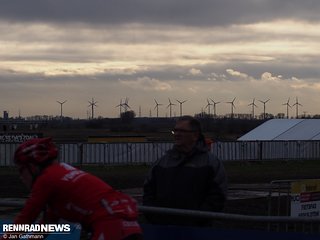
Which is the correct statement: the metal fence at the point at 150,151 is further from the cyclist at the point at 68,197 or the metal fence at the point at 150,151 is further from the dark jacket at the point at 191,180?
the cyclist at the point at 68,197

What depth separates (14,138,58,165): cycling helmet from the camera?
457 centimetres

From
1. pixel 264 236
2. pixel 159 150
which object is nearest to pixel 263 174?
pixel 159 150

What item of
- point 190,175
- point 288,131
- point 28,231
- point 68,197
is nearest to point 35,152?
point 68,197

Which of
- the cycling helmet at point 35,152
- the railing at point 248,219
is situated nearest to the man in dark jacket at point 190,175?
the railing at point 248,219

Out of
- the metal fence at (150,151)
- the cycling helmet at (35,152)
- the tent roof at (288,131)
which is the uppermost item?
the cycling helmet at (35,152)

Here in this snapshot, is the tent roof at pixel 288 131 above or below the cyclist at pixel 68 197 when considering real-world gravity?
below

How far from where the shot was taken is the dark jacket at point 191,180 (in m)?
6.92

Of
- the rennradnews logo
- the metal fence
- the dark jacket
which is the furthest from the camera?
the metal fence

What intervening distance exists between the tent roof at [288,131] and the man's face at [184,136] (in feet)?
165

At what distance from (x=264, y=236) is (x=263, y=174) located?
2934 centimetres

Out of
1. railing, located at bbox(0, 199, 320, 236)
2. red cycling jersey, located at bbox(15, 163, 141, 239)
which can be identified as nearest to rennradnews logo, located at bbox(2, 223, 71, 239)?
red cycling jersey, located at bbox(15, 163, 141, 239)

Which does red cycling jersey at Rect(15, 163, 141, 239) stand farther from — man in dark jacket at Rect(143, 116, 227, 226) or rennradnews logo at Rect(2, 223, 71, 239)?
man in dark jacket at Rect(143, 116, 227, 226)

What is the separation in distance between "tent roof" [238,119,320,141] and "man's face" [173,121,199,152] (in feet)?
165

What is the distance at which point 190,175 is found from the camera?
6934mm
